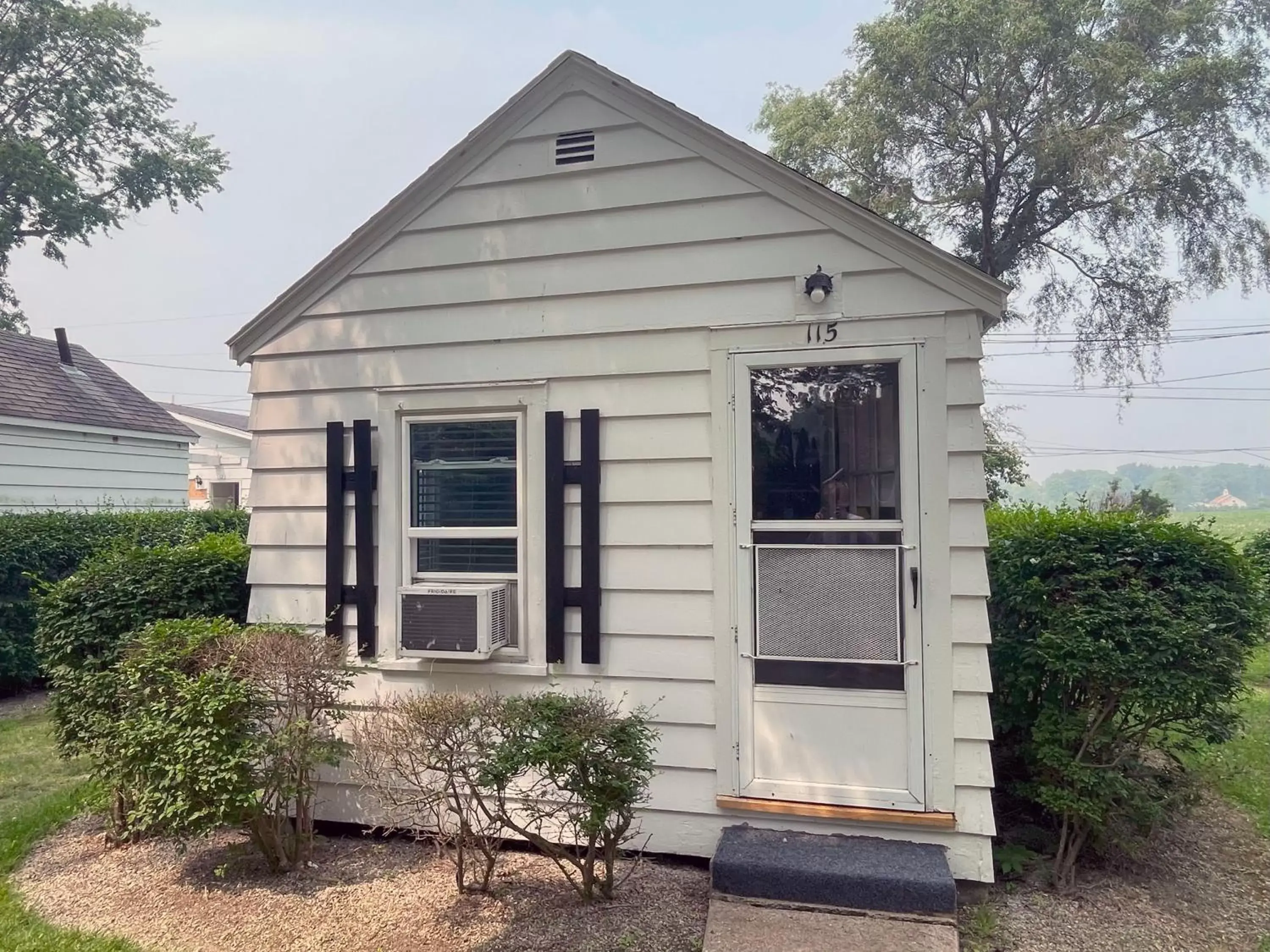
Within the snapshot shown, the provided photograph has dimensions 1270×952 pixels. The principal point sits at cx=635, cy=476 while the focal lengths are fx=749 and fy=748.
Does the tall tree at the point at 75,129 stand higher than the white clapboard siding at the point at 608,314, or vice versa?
the tall tree at the point at 75,129

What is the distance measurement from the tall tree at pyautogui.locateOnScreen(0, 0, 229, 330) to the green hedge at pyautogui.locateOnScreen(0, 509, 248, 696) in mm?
12175

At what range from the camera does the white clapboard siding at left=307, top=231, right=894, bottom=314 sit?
348 centimetres

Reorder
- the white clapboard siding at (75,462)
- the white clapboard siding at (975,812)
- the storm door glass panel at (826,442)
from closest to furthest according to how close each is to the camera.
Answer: the white clapboard siding at (975,812) → the storm door glass panel at (826,442) → the white clapboard siding at (75,462)

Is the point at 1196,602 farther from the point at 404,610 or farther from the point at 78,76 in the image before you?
the point at 78,76

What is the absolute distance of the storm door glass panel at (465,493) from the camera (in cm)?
388

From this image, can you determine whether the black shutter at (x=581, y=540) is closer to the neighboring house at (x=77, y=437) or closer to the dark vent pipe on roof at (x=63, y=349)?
the neighboring house at (x=77, y=437)

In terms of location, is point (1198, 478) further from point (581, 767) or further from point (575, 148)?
point (581, 767)

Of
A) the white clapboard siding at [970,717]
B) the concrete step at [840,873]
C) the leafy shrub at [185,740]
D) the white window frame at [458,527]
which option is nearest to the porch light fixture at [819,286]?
the white window frame at [458,527]

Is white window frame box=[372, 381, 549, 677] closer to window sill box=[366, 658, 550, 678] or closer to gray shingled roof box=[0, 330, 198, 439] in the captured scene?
window sill box=[366, 658, 550, 678]

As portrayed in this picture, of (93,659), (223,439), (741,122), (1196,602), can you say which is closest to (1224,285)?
(741,122)

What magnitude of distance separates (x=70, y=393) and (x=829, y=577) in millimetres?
11760

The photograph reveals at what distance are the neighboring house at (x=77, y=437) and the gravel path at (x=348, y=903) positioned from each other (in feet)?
24.3

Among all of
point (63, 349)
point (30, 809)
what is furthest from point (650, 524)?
point (63, 349)

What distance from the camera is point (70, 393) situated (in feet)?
35.4
